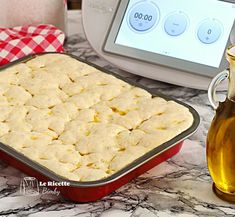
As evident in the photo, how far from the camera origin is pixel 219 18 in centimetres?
Answer: 118

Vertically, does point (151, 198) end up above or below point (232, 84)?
below

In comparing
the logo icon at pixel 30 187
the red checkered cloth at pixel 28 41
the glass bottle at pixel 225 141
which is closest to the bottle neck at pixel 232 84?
the glass bottle at pixel 225 141

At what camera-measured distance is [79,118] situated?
1025 mm

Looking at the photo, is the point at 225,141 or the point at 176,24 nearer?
the point at 225,141

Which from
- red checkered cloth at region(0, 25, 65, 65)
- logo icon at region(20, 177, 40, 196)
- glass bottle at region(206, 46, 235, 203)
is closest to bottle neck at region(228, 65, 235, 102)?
glass bottle at region(206, 46, 235, 203)

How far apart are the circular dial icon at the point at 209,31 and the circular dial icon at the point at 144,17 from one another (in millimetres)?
93

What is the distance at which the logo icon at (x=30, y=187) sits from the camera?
0.93 meters

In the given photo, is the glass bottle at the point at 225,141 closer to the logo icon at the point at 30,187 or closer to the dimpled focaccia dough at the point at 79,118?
the dimpled focaccia dough at the point at 79,118

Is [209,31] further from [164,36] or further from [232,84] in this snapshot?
[232,84]

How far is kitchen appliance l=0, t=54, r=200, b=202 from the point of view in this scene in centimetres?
88

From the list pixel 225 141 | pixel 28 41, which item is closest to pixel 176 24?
pixel 28 41

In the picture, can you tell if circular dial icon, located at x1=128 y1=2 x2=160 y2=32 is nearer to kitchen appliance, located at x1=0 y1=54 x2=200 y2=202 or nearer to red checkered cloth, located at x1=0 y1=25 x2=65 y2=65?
red checkered cloth, located at x1=0 y1=25 x2=65 y2=65

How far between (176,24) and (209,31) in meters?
0.06

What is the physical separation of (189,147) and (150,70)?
222 mm
